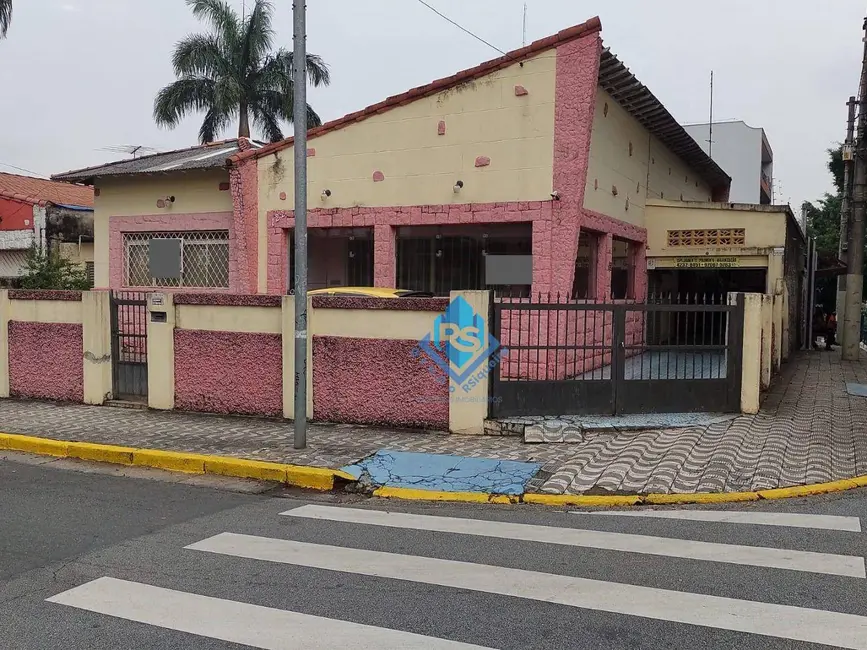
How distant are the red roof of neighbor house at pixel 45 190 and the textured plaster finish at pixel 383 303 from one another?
1447 cm

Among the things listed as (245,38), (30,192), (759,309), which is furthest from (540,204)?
(245,38)

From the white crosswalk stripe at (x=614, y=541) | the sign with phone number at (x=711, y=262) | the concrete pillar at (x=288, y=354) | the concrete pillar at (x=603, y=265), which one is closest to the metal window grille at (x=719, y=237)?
the sign with phone number at (x=711, y=262)

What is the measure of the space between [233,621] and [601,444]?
539 cm

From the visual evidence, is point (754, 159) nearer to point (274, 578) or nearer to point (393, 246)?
point (393, 246)

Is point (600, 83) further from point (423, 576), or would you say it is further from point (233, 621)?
point (233, 621)

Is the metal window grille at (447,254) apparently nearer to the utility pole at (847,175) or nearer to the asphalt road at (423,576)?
the asphalt road at (423,576)

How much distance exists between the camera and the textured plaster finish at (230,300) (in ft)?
32.6

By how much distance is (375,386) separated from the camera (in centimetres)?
944

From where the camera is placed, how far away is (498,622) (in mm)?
3900

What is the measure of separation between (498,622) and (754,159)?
148ft

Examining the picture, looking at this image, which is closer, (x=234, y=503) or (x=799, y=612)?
(x=799, y=612)

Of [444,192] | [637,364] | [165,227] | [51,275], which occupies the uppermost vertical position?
[444,192]

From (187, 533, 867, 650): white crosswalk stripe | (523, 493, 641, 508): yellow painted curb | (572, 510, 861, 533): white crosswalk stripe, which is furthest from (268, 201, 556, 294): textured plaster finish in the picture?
(187, 533, 867, 650): white crosswalk stripe

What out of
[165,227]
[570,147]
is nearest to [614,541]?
[570,147]
